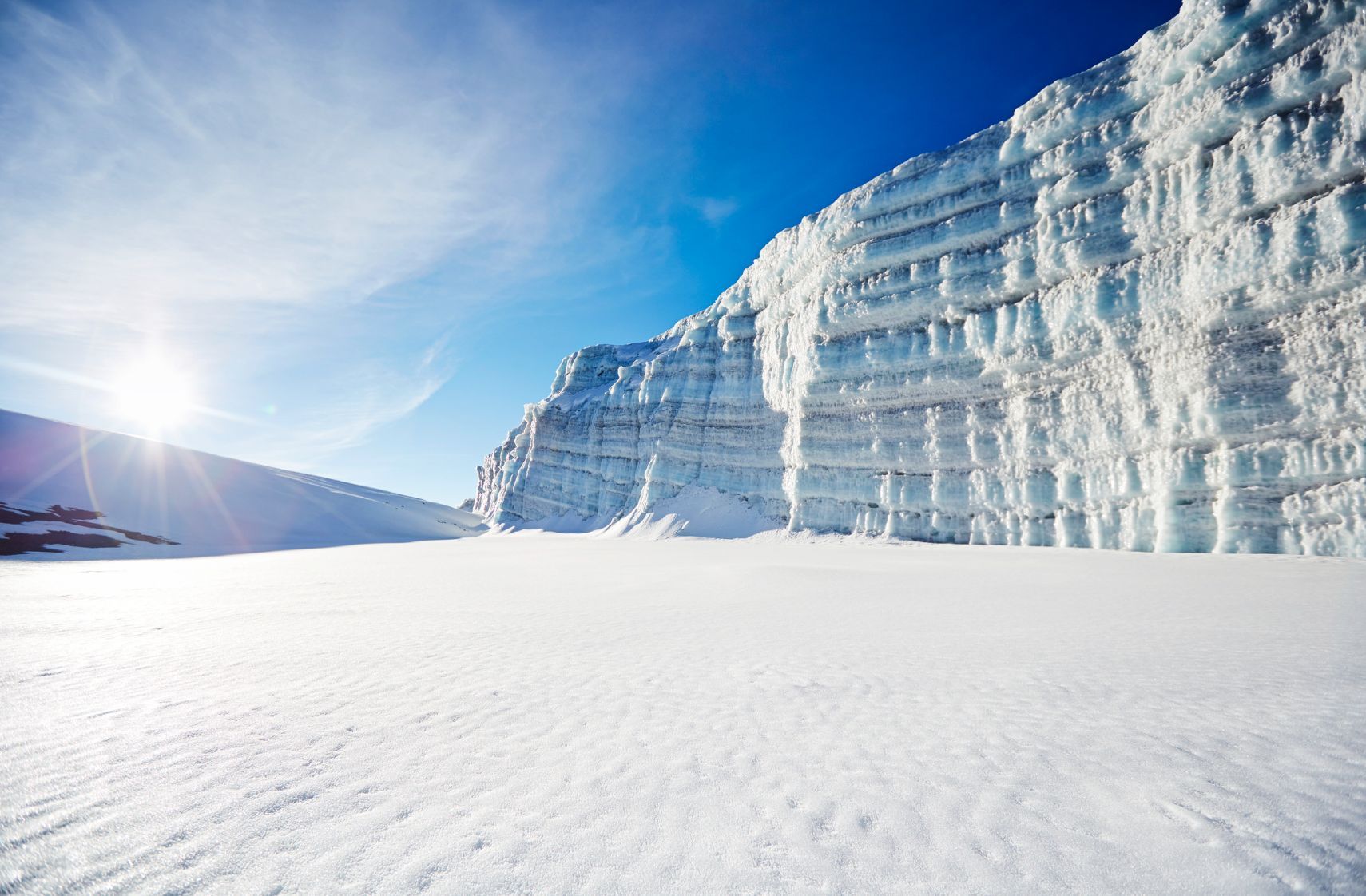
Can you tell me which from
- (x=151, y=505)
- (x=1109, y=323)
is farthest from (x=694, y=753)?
(x=151, y=505)

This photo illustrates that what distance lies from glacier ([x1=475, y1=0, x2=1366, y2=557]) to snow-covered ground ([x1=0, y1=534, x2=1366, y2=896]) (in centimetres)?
961

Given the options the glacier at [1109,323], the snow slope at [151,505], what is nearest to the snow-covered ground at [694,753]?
the glacier at [1109,323]

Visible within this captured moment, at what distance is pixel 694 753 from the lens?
11.5 feet

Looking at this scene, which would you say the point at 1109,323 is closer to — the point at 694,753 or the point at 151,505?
the point at 694,753

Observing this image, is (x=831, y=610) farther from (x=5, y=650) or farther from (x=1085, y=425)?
(x=1085, y=425)

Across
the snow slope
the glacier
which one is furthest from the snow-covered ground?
the snow slope

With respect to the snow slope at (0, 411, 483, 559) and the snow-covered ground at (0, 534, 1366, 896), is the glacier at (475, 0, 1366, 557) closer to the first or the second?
the snow-covered ground at (0, 534, 1366, 896)

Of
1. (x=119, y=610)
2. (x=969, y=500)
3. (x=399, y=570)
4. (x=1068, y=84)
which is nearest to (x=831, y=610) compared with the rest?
(x=119, y=610)

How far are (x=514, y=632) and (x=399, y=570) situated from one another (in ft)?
33.3

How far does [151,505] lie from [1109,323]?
4712 cm

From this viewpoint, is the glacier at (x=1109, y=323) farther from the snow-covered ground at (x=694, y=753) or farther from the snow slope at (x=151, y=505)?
the snow slope at (x=151, y=505)

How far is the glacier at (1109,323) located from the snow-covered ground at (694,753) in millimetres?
9610

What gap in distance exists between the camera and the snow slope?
71.7ft

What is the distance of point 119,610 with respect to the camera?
27.5 feet
